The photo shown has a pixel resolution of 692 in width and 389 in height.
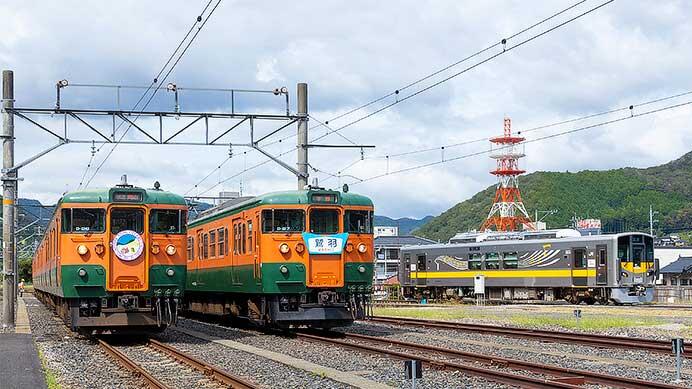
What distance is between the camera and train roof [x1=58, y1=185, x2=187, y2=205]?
19.2 metres

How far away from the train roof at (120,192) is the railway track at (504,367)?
4298 millimetres

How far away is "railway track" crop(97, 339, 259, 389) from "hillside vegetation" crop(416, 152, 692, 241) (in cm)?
9775

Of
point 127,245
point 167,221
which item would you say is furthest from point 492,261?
point 127,245

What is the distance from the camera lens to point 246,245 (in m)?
21.7

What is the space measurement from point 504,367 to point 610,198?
375ft

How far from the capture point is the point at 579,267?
129 feet

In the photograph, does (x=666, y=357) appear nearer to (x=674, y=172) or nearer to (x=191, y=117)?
(x=191, y=117)

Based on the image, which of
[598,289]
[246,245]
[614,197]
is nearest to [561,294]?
[598,289]

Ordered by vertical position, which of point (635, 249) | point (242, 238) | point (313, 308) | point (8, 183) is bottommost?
point (313, 308)

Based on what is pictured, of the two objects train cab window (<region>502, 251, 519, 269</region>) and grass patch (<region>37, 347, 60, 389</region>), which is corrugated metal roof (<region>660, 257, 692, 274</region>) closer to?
train cab window (<region>502, 251, 519, 269</region>)

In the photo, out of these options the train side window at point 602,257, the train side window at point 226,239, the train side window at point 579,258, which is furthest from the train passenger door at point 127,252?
the train side window at point 579,258

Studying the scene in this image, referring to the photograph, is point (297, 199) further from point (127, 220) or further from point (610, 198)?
point (610, 198)

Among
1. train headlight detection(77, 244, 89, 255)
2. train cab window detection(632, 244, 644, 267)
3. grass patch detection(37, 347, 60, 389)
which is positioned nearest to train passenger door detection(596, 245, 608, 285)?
train cab window detection(632, 244, 644, 267)

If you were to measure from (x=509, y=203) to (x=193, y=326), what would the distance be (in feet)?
181
